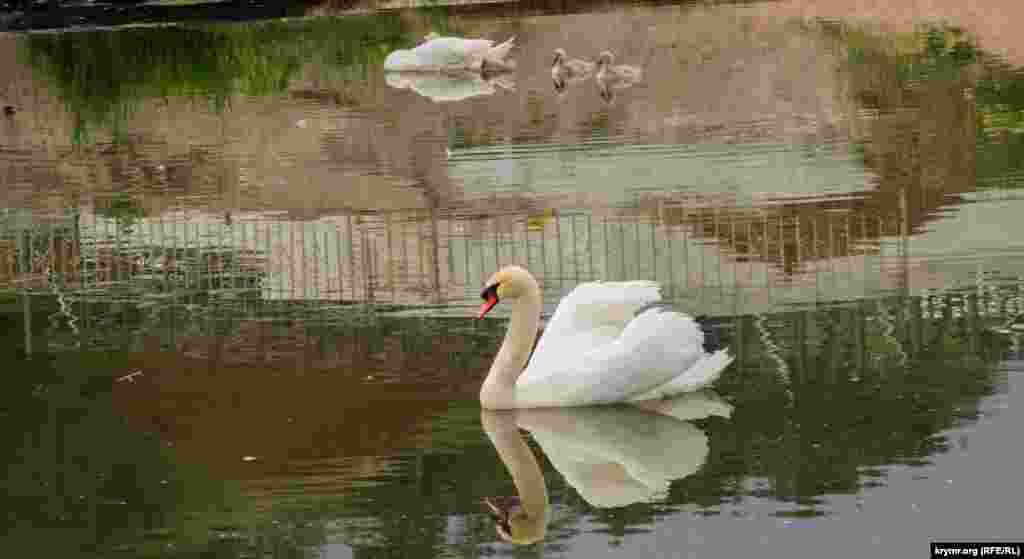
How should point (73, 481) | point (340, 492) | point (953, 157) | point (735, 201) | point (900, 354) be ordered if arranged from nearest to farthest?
point (340, 492) → point (73, 481) → point (900, 354) → point (735, 201) → point (953, 157)

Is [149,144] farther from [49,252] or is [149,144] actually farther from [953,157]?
[953,157]

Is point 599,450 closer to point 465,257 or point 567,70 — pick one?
point 465,257

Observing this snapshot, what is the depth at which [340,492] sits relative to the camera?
31.1 feet

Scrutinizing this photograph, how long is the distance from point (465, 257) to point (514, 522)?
20.8ft

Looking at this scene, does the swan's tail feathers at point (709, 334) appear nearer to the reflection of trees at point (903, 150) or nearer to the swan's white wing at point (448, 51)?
the reflection of trees at point (903, 150)

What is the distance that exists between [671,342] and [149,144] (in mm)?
14064

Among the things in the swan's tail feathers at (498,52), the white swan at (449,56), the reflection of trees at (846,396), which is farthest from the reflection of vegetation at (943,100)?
the reflection of trees at (846,396)

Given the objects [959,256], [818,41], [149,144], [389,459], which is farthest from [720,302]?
[818,41]

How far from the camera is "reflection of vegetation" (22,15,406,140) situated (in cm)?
2952

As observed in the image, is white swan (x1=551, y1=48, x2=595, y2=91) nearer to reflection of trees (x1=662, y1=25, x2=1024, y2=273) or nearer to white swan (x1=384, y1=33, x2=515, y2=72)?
white swan (x1=384, y1=33, x2=515, y2=72)

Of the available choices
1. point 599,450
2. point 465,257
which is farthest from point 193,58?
point 599,450

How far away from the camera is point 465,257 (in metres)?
15.1

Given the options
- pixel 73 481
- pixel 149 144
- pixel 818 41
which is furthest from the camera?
pixel 818 41

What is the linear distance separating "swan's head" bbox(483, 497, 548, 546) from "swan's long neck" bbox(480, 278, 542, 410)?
58.0 inches
